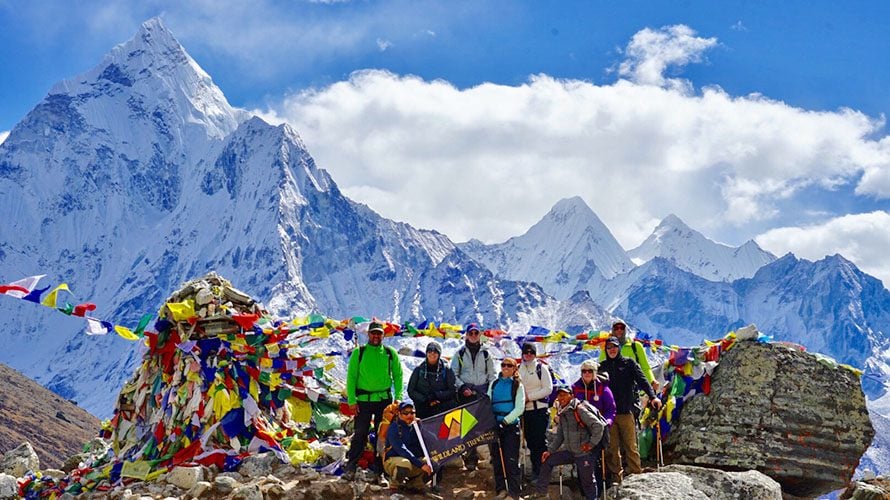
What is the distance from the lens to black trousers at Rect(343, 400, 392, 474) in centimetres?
1334

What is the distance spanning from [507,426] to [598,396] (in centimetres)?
138

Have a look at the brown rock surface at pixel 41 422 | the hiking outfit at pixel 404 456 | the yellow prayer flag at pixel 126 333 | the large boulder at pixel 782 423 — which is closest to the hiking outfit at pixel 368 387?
the hiking outfit at pixel 404 456

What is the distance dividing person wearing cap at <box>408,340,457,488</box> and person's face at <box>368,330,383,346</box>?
0.71 m

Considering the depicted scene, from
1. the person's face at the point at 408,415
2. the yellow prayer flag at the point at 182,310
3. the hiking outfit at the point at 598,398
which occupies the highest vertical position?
the yellow prayer flag at the point at 182,310

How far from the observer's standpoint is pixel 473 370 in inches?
551

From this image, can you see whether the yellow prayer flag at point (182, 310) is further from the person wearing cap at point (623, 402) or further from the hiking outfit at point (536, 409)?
the person wearing cap at point (623, 402)

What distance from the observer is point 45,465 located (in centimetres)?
11806

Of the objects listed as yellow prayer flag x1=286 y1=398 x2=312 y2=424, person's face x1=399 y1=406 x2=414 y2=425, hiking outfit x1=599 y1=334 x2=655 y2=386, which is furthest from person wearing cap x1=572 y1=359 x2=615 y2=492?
yellow prayer flag x1=286 y1=398 x2=312 y2=424

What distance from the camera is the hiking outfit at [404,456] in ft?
41.6

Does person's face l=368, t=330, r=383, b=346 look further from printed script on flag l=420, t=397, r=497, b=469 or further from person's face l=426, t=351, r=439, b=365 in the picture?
printed script on flag l=420, t=397, r=497, b=469

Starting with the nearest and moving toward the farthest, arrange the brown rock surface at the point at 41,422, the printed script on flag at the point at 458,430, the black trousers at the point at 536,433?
the printed script on flag at the point at 458,430 → the black trousers at the point at 536,433 → the brown rock surface at the point at 41,422

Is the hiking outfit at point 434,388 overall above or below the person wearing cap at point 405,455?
above

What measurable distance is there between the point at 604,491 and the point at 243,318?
7.04 m

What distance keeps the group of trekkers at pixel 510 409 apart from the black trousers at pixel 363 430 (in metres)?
0.02
